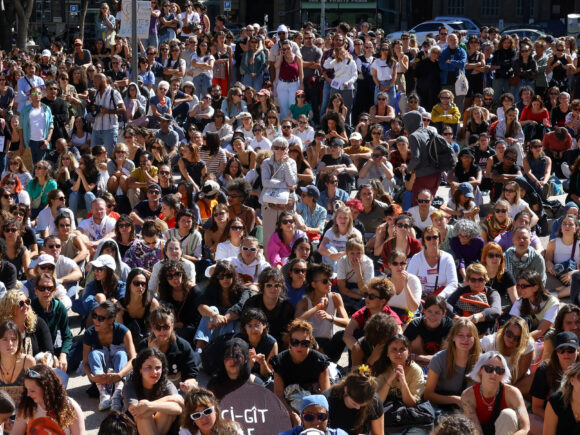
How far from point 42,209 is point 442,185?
19.6 ft

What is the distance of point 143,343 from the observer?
845 cm

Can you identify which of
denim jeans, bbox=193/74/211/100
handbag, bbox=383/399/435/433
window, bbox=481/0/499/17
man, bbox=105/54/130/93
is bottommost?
handbag, bbox=383/399/435/433

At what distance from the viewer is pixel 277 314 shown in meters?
8.87

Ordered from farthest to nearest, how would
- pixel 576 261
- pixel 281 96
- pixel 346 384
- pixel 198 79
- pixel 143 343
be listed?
1. pixel 198 79
2. pixel 281 96
3. pixel 576 261
4. pixel 143 343
5. pixel 346 384

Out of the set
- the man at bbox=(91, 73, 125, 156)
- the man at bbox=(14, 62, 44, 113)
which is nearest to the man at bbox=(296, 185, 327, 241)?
the man at bbox=(91, 73, 125, 156)

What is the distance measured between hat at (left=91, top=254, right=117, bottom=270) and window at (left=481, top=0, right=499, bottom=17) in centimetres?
4302

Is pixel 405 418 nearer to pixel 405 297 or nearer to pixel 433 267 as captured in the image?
pixel 405 297

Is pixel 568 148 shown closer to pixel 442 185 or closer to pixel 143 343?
pixel 442 185

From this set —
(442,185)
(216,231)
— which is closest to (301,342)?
(216,231)

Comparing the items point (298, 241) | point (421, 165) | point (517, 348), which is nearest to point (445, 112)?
point (421, 165)

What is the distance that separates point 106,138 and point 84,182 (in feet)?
9.57

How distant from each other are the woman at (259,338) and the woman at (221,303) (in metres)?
0.59

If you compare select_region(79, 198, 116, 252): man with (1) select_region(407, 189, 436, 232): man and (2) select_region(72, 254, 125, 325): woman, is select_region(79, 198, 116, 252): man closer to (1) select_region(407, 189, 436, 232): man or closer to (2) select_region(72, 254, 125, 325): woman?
(2) select_region(72, 254, 125, 325): woman

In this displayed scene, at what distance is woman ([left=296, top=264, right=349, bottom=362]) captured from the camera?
9.05m
